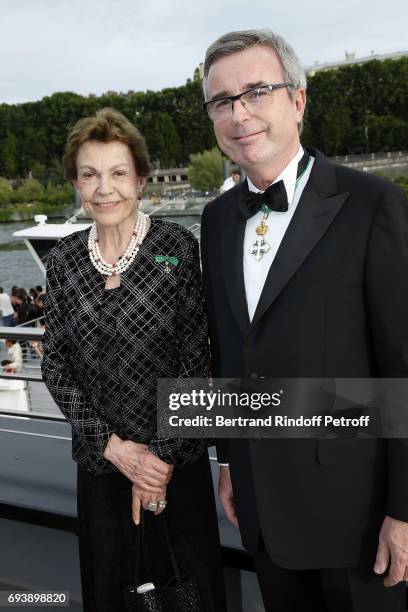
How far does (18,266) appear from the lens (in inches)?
1221

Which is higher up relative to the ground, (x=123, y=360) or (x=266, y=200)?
(x=266, y=200)

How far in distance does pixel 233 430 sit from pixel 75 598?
4.29 ft

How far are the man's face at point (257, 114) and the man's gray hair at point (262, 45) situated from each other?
0.5 inches

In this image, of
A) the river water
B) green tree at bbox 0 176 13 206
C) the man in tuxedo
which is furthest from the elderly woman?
green tree at bbox 0 176 13 206

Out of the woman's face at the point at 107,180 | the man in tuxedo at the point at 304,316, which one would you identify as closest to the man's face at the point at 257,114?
the man in tuxedo at the point at 304,316

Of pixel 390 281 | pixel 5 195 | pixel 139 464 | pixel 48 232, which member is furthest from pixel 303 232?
pixel 5 195

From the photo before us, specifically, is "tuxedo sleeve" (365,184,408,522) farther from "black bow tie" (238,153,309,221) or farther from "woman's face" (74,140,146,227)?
"woman's face" (74,140,146,227)

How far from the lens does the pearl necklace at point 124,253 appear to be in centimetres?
185

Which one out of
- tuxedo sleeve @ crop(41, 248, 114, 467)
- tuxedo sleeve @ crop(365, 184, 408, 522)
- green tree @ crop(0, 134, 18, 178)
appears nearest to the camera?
tuxedo sleeve @ crop(365, 184, 408, 522)

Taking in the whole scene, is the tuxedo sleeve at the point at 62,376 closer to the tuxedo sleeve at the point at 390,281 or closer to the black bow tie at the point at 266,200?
the black bow tie at the point at 266,200

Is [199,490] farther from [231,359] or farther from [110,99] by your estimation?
[110,99]

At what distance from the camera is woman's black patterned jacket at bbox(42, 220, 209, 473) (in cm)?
180

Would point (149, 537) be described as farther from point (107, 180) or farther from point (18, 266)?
→ point (18, 266)

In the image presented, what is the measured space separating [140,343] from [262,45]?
2.85ft
